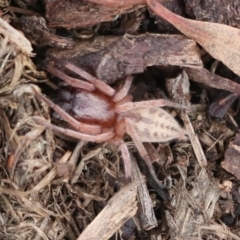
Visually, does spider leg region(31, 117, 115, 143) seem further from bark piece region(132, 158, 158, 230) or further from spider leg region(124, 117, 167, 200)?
bark piece region(132, 158, 158, 230)

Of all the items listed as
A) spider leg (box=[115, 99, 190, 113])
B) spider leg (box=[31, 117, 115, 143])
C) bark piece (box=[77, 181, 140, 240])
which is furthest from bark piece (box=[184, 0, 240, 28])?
bark piece (box=[77, 181, 140, 240])

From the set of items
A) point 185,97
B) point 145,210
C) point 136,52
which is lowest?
point 145,210

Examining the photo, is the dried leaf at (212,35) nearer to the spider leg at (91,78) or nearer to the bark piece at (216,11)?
the bark piece at (216,11)

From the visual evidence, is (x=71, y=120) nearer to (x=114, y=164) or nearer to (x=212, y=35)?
(x=114, y=164)

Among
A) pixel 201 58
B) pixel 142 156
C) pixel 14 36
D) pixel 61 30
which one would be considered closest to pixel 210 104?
pixel 201 58

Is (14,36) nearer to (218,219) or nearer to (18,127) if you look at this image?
(18,127)

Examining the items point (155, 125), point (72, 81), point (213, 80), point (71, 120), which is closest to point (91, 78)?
point (72, 81)
